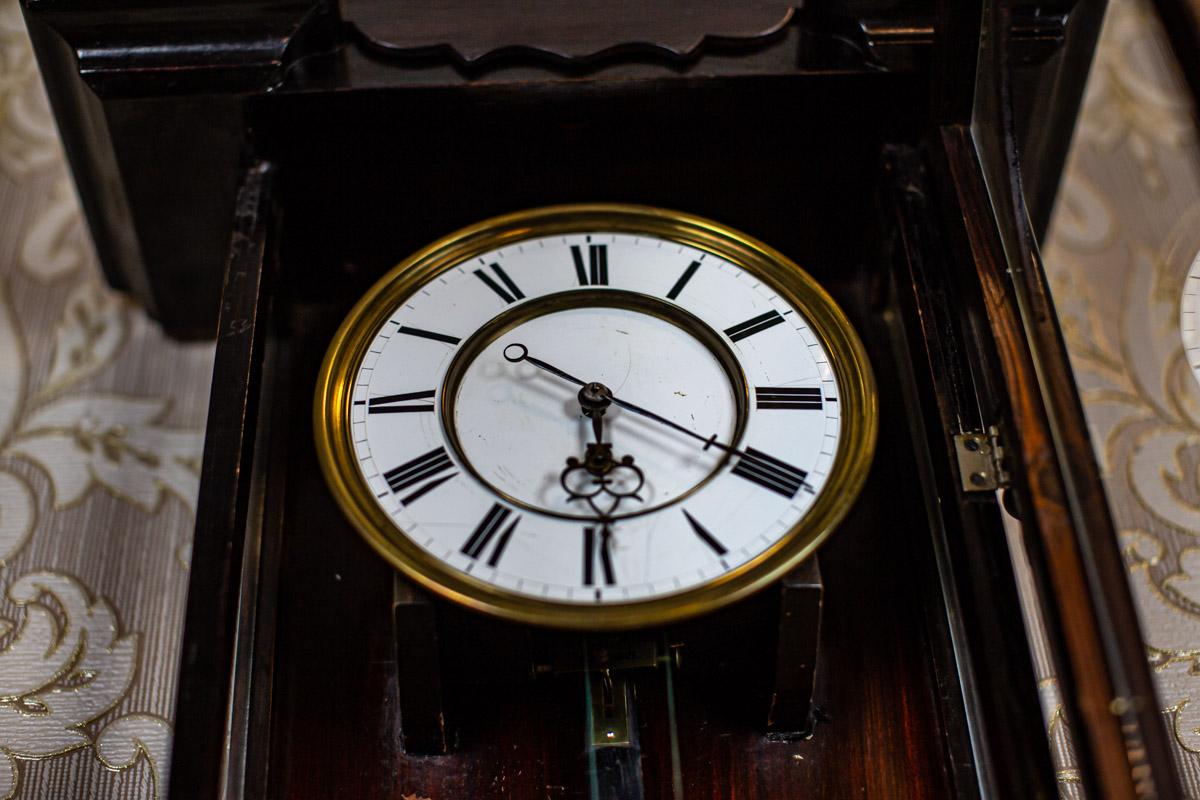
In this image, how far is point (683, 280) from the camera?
3.45 feet

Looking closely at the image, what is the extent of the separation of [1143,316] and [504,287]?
0.64 metres

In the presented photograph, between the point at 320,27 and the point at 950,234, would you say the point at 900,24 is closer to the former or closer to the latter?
the point at 950,234

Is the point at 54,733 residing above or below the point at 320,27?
below

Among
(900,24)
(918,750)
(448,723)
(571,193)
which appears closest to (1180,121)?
(900,24)

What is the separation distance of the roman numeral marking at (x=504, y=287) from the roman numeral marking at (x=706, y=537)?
234 millimetres

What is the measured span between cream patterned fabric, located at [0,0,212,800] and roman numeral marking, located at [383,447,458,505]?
Answer: 0.31 metres

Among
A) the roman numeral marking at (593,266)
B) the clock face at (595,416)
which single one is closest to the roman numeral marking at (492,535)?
→ the clock face at (595,416)

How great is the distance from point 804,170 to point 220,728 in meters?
0.64

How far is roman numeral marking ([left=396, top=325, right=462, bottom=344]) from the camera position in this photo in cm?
101

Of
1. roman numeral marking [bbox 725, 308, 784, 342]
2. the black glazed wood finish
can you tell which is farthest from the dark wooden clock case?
roman numeral marking [bbox 725, 308, 784, 342]

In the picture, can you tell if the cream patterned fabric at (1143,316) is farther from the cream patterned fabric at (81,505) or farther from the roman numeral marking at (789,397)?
the cream patterned fabric at (81,505)

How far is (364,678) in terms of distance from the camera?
1.01 m

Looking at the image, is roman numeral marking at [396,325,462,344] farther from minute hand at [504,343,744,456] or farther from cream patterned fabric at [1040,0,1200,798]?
→ cream patterned fabric at [1040,0,1200,798]

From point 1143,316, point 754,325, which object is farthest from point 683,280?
point 1143,316
